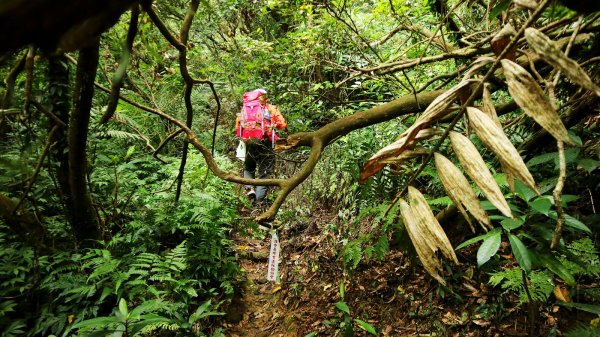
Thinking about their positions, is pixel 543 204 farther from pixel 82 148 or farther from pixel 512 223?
pixel 82 148

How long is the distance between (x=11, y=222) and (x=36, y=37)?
335 cm

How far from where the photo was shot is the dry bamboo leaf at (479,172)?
74cm

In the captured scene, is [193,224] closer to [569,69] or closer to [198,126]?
[569,69]

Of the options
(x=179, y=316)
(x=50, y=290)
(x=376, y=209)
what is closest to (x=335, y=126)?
(x=376, y=209)

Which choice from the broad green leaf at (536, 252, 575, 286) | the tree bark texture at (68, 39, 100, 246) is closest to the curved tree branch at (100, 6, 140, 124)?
the tree bark texture at (68, 39, 100, 246)

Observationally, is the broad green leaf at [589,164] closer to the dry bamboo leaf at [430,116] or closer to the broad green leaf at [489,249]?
the broad green leaf at [489,249]

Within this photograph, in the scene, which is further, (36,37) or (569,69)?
(569,69)

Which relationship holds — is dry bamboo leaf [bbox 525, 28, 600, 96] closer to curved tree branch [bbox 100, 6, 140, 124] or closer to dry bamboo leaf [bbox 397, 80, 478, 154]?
dry bamboo leaf [bbox 397, 80, 478, 154]

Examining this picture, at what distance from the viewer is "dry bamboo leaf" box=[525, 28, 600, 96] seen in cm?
66

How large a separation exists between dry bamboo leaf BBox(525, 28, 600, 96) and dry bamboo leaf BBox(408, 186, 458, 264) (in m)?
0.41

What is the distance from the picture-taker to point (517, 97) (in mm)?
749

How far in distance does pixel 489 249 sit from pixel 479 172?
102cm

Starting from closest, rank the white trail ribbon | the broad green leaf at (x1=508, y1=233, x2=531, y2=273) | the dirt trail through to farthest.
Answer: the broad green leaf at (x1=508, y1=233, x2=531, y2=273), the white trail ribbon, the dirt trail

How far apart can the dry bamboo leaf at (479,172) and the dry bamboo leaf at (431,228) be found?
0.45 ft
